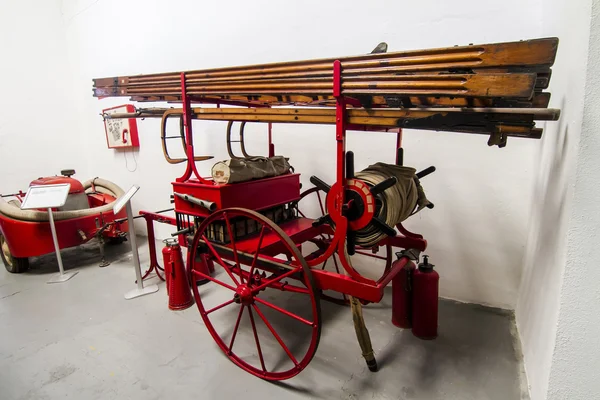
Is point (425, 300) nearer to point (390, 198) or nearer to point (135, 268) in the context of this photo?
point (390, 198)

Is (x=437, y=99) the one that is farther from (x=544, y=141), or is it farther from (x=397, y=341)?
(x=397, y=341)

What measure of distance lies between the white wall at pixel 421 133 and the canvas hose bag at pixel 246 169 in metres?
0.78

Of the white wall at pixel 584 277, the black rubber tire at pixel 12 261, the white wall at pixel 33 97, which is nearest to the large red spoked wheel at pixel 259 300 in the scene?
the white wall at pixel 584 277

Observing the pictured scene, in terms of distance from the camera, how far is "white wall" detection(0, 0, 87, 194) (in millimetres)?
4742

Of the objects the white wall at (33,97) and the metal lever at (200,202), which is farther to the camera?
the white wall at (33,97)

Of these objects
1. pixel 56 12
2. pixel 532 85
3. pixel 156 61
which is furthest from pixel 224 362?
pixel 56 12

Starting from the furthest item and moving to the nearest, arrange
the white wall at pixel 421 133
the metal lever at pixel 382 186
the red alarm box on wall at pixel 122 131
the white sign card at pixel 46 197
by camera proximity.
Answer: the red alarm box on wall at pixel 122 131 → the white sign card at pixel 46 197 → the white wall at pixel 421 133 → the metal lever at pixel 382 186

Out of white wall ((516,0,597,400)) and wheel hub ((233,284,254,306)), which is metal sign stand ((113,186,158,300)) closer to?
wheel hub ((233,284,254,306))

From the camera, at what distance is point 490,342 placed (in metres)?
2.25

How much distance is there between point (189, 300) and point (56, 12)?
5337mm

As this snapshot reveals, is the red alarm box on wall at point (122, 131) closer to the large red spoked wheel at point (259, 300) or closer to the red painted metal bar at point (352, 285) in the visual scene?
the large red spoked wheel at point (259, 300)

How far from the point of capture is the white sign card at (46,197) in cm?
329

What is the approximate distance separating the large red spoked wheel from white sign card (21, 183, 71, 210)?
1.93 metres

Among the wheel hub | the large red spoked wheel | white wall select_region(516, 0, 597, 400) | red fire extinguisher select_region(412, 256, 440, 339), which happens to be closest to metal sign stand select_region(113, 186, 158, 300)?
the large red spoked wheel
